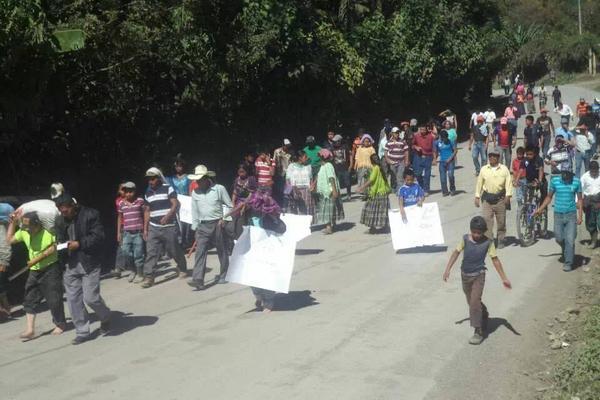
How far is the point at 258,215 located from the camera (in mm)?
12727

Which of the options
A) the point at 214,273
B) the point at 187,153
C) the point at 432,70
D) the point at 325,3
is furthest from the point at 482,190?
→ the point at 432,70

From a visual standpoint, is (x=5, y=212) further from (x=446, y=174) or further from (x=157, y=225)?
(x=446, y=174)

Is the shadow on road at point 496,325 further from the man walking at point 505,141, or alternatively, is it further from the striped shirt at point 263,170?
the man walking at point 505,141

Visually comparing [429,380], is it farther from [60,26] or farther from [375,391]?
[60,26]

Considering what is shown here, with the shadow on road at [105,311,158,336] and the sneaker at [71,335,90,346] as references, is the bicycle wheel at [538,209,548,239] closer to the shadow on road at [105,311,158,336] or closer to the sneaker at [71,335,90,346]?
the shadow on road at [105,311,158,336]

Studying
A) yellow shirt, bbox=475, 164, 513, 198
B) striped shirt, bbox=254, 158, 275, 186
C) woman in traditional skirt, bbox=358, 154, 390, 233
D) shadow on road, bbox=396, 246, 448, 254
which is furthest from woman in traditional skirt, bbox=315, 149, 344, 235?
yellow shirt, bbox=475, 164, 513, 198

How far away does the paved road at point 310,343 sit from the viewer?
911cm

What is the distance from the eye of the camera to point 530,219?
16766 mm

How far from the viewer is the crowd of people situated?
36.6 feet

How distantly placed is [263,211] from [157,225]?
2.84 m

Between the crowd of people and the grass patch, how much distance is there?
1.18 meters

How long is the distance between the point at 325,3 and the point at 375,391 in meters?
22.8

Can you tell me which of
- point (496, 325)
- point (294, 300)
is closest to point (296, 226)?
point (294, 300)

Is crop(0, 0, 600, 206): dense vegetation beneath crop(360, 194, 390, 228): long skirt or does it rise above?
above
